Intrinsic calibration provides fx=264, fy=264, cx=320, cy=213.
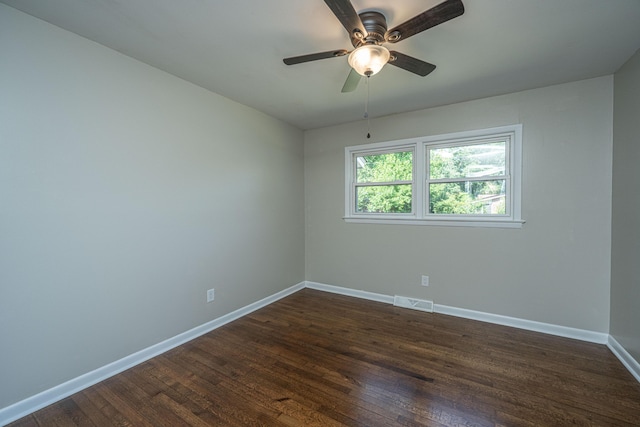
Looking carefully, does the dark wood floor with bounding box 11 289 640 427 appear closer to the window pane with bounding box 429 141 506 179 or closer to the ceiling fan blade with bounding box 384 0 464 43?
the window pane with bounding box 429 141 506 179

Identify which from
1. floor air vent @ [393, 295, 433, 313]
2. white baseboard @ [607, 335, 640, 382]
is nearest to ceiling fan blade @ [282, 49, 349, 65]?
floor air vent @ [393, 295, 433, 313]

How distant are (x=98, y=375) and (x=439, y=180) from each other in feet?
12.0

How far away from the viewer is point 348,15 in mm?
1303

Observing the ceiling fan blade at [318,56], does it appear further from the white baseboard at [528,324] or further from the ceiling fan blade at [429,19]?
the white baseboard at [528,324]

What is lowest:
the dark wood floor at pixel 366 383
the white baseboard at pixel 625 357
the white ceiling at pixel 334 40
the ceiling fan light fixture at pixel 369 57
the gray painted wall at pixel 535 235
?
the dark wood floor at pixel 366 383

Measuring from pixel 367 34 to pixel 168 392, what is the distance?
8.74ft

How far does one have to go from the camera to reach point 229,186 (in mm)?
2920

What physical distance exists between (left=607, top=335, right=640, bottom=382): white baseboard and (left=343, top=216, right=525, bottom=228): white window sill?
119 cm

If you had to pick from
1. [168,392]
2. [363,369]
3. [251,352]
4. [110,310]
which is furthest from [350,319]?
[110,310]

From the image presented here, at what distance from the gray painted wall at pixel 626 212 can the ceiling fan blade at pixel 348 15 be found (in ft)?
7.36

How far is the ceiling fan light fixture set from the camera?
1582 mm

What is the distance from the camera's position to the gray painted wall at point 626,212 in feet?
6.57

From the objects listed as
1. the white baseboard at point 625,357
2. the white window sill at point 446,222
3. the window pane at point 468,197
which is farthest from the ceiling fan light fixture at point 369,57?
the white baseboard at point 625,357

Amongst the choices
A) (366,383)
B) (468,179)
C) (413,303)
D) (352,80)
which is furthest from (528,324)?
(352,80)
